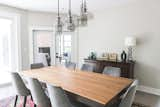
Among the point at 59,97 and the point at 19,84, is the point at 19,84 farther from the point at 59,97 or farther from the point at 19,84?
the point at 59,97

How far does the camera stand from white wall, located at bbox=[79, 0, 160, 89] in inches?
157

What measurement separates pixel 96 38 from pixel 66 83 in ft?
10.8

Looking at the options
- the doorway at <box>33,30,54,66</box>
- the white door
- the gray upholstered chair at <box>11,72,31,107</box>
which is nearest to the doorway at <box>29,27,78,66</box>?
the doorway at <box>33,30,54,66</box>

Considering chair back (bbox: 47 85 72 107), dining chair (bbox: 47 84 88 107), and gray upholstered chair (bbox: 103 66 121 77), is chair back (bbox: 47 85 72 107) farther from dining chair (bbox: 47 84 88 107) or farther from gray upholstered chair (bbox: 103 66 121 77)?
gray upholstered chair (bbox: 103 66 121 77)

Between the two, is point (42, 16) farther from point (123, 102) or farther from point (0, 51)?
point (123, 102)

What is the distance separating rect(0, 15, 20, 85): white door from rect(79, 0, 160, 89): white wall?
9.44 feet

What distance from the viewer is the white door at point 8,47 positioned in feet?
15.4

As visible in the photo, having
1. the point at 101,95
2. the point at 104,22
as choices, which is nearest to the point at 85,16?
the point at 101,95

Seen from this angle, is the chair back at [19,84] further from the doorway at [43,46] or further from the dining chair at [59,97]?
the doorway at [43,46]

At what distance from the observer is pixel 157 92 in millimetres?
3945

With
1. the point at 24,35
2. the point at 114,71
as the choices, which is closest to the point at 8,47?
the point at 24,35

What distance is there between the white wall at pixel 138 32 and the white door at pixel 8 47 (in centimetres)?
288

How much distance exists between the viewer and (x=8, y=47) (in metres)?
4.78

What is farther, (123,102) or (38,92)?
(38,92)
